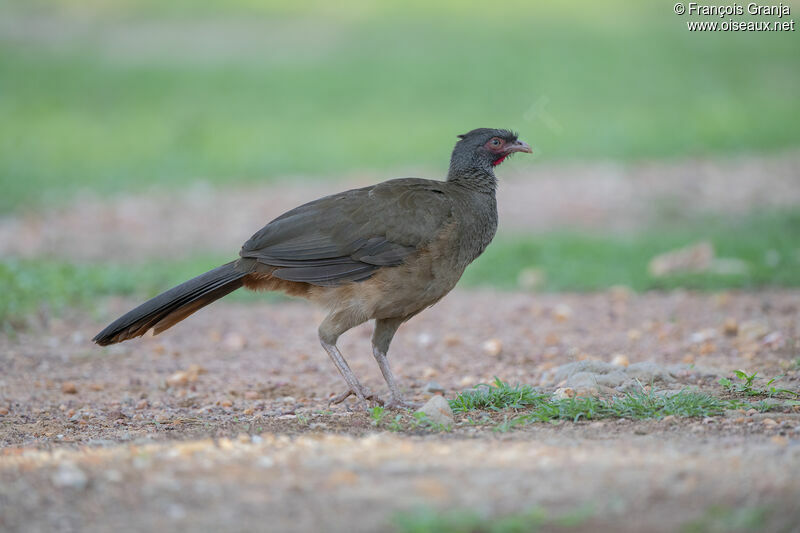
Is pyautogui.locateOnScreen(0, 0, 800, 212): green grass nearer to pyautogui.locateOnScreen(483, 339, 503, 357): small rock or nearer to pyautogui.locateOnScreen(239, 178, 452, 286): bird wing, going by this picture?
pyautogui.locateOnScreen(483, 339, 503, 357): small rock

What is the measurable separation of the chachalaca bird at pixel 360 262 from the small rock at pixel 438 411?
54cm

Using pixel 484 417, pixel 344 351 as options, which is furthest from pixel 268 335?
pixel 484 417

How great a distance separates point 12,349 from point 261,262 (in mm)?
2829

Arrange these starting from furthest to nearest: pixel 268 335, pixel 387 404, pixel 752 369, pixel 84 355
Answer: pixel 268 335 < pixel 84 355 < pixel 752 369 < pixel 387 404

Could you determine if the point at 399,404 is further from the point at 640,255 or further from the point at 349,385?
the point at 640,255

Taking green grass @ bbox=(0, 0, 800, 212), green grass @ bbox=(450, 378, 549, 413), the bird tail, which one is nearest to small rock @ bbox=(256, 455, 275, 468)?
green grass @ bbox=(450, 378, 549, 413)

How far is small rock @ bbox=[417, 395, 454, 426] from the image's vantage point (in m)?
5.08

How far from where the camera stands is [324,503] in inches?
143

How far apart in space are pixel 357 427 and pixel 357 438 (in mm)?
399

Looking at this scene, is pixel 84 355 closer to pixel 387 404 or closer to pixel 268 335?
pixel 268 335

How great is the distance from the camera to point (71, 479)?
3.88 metres

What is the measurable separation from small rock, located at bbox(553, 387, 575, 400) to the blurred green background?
4.11 m

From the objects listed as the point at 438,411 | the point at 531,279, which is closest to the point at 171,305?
the point at 438,411

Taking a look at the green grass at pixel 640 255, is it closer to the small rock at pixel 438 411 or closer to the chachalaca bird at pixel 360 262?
the chachalaca bird at pixel 360 262
